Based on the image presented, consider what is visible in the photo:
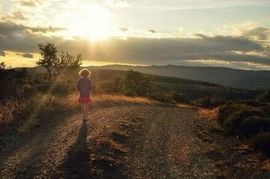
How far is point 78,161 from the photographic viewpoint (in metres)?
14.5

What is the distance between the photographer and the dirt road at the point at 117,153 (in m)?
14.0

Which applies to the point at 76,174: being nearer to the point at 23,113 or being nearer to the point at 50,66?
the point at 23,113

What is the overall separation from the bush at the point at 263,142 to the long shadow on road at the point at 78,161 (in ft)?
24.0

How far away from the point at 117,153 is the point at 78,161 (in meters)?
2.48

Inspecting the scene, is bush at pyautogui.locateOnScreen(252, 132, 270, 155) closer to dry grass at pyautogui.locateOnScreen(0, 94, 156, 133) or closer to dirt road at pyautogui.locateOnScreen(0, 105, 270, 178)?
dirt road at pyautogui.locateOnScreen(0, 105, 270, 178)

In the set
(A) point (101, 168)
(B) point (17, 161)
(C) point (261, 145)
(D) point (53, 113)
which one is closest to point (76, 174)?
(A) point (101, 168)

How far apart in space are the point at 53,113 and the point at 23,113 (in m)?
2.59

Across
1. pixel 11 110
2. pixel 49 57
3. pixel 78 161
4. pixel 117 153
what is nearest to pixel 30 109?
pixel 11 110

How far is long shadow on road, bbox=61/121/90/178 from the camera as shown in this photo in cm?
1324

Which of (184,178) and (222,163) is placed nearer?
(184,178)

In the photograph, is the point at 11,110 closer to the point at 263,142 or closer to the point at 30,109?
the point at 30,109

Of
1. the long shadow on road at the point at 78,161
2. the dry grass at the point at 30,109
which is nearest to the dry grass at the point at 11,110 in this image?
the dry grass at the point at 30,109

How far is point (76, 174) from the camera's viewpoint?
13156mm

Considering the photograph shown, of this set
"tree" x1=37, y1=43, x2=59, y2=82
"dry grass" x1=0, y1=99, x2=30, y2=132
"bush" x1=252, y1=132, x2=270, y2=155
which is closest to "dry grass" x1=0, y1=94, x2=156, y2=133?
"dry grass" x1=0, y1=99, x2=30, y2=132
